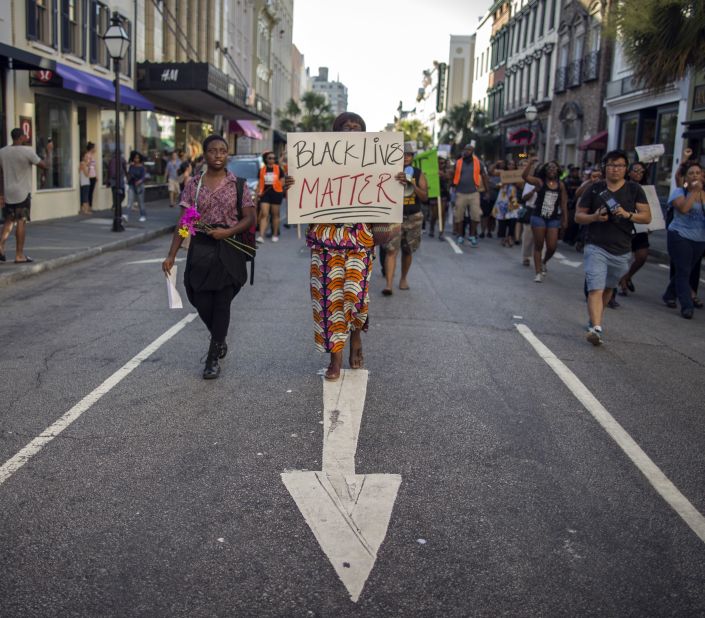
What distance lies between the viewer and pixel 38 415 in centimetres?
520

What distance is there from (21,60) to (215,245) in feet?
39.8

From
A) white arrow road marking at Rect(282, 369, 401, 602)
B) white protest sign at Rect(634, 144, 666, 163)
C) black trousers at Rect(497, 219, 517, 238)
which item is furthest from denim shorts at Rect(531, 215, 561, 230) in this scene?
white arrow road marking at Rect(282, 369, 401, 602)

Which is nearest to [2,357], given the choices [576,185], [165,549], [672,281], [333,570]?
[165,549]

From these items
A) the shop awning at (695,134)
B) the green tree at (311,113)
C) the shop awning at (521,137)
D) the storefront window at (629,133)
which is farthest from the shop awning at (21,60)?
the green tree at (311,113)

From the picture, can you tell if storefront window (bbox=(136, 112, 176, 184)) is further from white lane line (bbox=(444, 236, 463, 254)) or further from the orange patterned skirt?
the orange patterned skirt

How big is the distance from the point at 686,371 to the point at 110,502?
16.8 feet

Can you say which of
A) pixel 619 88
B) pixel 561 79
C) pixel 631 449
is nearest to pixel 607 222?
pixel 631 449

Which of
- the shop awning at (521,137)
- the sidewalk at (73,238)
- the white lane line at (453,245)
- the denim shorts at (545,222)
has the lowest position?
the sidewalk at (73,238)

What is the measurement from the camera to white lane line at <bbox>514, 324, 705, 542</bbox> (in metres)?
3.91

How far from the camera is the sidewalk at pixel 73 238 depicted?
Answer: 461 inches

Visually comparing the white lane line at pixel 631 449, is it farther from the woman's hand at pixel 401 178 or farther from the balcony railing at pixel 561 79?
the balcony railing at pixel 561 79

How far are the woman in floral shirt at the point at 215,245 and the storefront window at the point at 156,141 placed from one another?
2271 cm

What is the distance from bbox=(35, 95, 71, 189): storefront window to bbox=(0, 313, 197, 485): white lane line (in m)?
13.7

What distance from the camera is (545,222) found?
12.3 metres
